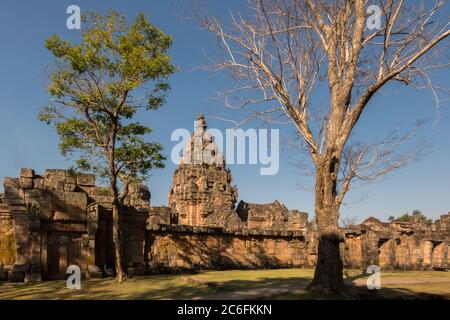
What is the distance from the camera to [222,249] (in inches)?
728

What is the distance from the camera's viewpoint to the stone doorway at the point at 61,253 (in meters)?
13.1

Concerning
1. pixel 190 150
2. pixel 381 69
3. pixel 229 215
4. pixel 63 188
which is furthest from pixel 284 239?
pixel 190 150

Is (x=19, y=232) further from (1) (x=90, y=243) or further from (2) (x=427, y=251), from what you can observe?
(2) (x=427, y=251)

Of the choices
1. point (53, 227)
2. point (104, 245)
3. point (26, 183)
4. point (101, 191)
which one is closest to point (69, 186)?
point (101, 191)

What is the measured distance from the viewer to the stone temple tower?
35.9 metres

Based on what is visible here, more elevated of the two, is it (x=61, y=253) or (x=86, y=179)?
(x=86, y=179)

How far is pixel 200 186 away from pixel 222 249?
18.4 m

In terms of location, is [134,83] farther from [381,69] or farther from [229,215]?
[229,215]

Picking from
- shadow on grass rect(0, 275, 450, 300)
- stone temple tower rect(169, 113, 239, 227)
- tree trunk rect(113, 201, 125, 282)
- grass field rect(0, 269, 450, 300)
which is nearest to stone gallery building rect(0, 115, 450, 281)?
tree trunk rect(113, 201, 125, 282)

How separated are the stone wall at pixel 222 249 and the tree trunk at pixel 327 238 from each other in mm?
7555

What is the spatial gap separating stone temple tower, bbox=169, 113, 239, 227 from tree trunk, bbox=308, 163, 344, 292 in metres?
24.2

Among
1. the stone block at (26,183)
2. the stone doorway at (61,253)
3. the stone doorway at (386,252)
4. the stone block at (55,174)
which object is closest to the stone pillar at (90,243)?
the stone doorway at (61,253)

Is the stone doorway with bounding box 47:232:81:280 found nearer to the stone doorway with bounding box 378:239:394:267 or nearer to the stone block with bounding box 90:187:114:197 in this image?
the stone block with bounding box 90:187:114:197

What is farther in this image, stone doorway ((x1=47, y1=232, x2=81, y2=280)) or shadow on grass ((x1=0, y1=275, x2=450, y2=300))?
stone doorway ((x1=47, y1=232, x2=81, y2=280))
